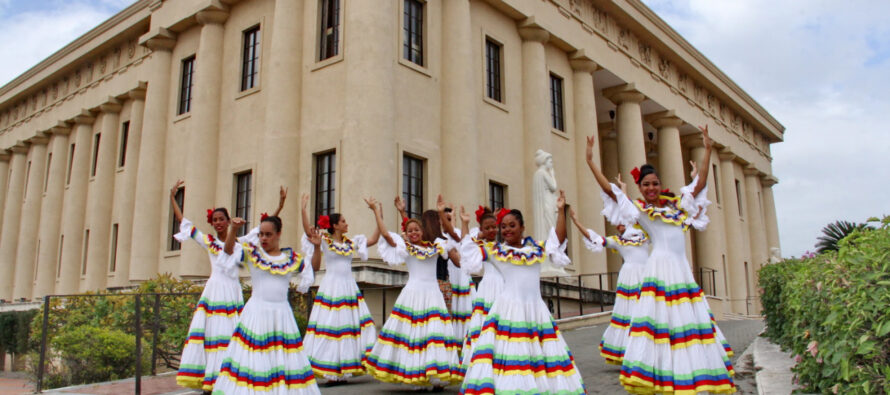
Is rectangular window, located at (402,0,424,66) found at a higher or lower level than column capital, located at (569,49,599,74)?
lower

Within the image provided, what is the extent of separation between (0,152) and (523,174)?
97.6 feet

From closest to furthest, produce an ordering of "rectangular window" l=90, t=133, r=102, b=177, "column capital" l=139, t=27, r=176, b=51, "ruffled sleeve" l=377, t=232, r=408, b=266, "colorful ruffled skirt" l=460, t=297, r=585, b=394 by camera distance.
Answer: "colorful ruffled skirt" l=460, t=297, r=585, b=394, "ruffled sleeve" l=377, t=232, r=408, b=266, "column capital" l=139, t=27, r=176, b=51, "rectangular window" l=90, t=133, r=102, b=177

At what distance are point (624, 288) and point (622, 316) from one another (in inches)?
21.2

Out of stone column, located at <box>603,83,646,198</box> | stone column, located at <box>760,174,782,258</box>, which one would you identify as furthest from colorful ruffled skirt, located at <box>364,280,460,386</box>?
stone column, located at <box>760,174,782,258</box>

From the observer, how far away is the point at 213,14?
21438mm

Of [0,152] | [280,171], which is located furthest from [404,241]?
[0,152]

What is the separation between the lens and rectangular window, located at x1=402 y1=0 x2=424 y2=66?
740 inches

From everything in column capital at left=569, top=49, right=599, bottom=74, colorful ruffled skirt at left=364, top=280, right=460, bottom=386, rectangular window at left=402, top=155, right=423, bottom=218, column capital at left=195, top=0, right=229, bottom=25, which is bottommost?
colorful ruffled skirt at left=364, top=280, right=460, bottom=386

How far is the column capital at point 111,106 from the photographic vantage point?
27.6m

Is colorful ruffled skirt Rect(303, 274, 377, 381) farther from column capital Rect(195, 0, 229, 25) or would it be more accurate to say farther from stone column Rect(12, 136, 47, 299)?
stone column Rect(12, 136, 47, 299)

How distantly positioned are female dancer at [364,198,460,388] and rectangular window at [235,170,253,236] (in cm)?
1244

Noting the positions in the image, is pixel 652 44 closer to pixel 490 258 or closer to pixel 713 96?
pixel 713 96

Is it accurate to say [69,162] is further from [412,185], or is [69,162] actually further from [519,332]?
[519,332]

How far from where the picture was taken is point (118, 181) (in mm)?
27297
